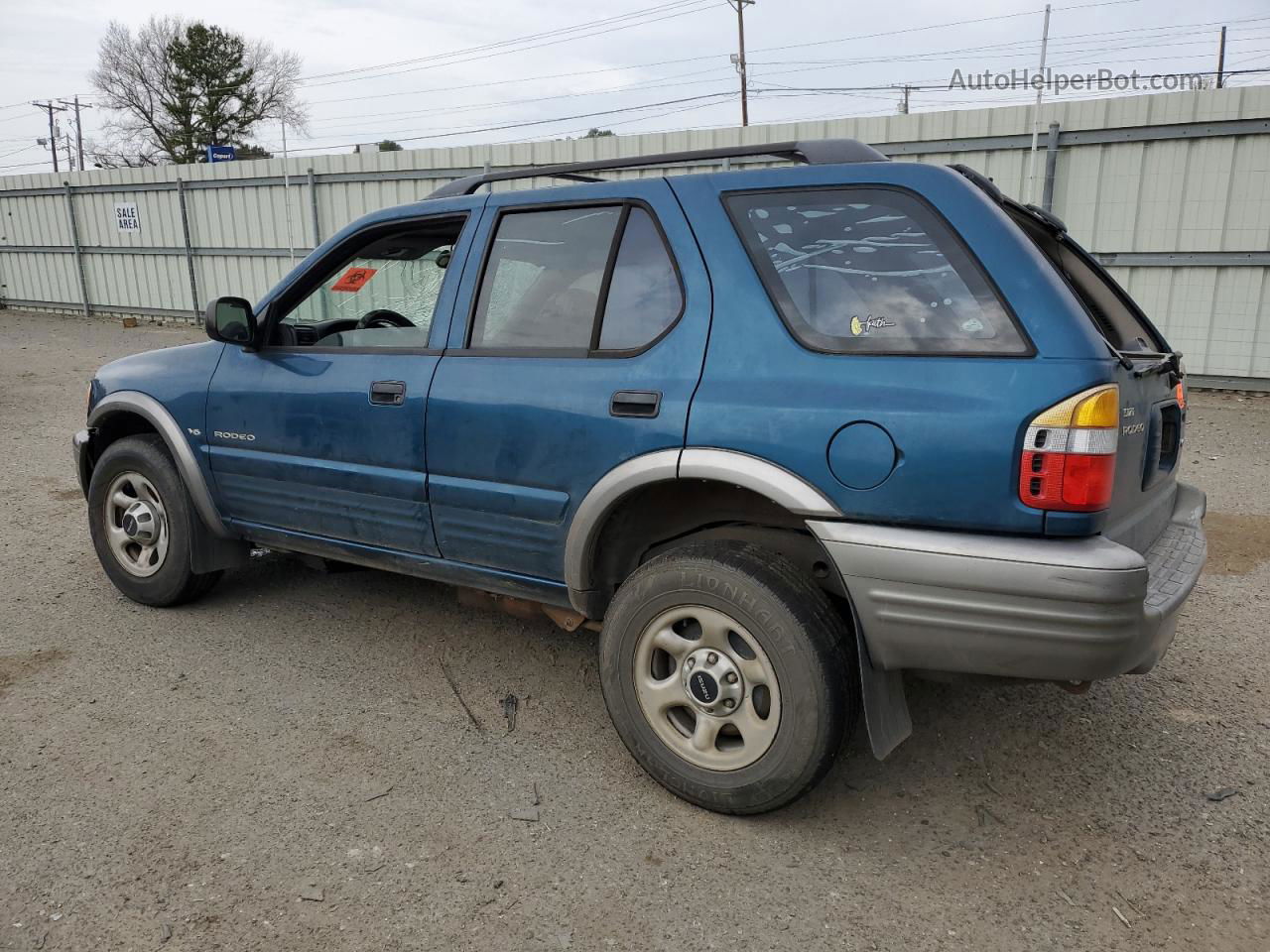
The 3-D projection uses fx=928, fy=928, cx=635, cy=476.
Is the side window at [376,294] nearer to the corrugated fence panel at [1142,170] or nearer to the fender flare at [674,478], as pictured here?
the fender flare at [674,478]

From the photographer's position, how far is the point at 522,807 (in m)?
2.75

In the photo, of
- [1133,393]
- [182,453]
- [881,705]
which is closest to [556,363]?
[881,705]

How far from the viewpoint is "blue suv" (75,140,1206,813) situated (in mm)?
2232

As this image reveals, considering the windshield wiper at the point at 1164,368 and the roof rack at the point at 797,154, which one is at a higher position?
the roof rack at the point at 797,154

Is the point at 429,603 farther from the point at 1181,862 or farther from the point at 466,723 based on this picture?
the point at 1181,862

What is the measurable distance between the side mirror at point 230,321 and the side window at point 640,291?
1549 mm

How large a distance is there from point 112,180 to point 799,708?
21.2 meters

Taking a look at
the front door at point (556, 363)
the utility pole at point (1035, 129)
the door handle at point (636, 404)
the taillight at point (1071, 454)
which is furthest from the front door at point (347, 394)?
the utility pole at point (1035, 129)

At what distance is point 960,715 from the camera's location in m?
3.30

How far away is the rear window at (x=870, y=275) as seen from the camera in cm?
235

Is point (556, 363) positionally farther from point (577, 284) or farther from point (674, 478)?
point (674, 478)

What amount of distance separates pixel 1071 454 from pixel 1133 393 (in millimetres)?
412

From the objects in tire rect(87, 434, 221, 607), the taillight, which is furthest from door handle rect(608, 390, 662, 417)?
tire rect(87, 434, 221, 607)

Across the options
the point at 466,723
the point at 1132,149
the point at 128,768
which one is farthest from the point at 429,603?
the point at 1132,149
